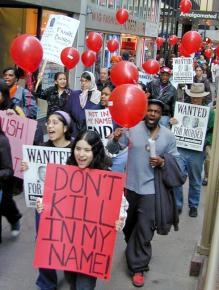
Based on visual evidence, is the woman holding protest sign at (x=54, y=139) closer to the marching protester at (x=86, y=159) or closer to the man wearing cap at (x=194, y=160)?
the marching protester at (x=86, y=159)

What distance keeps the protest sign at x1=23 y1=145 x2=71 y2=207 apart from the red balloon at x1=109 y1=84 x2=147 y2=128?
19.6 inches

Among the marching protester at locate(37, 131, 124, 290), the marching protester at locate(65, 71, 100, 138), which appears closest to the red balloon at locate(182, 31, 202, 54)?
the marching protester at locate(65, 71, 100, 138)

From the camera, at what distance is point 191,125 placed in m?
6.79

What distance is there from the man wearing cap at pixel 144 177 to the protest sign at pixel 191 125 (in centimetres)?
201

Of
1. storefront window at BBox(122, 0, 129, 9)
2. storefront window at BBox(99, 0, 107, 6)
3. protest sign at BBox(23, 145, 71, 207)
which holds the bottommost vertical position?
protest sign at BBox(23, 145, 71, 207)

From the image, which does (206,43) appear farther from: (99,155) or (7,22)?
(99,155)

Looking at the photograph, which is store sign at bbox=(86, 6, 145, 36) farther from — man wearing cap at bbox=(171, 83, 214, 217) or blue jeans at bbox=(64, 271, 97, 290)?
blue jeans at bbox=(64, 271, 97, 290)

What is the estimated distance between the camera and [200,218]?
21.8 feet

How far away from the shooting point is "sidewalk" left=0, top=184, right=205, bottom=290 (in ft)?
15.0

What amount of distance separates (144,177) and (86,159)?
1.03 metres

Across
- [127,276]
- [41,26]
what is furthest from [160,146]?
[41,26]

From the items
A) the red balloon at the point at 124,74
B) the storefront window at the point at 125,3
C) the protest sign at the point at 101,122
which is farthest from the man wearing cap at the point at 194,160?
the storefront window at the point at 125,3

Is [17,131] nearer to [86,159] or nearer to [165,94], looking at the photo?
[86,159]

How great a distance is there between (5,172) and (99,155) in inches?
40.4
